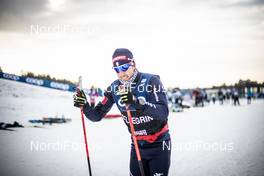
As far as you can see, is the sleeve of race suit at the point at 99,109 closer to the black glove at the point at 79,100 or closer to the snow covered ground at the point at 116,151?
the black glove at the point at 79,100

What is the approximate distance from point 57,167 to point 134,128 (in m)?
3.84

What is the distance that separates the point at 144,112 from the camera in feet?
10.0

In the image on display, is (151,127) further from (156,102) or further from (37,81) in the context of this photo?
(37,81)

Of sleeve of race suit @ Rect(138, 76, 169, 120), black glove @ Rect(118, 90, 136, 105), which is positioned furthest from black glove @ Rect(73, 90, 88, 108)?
sleeve of race suit @ Rect(138, 76, 169, 120)

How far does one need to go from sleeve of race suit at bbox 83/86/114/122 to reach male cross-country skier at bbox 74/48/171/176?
0.33 metres

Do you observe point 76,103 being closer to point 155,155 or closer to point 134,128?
→ point 134,128

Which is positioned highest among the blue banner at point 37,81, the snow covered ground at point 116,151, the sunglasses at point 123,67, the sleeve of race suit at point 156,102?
the sunglasses at point 123,67

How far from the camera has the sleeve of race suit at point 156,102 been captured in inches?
119

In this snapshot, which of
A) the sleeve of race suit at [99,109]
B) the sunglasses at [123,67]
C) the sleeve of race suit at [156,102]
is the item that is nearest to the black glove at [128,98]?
the sleeve of race suit at [156,102]

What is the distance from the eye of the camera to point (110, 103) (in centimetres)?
384

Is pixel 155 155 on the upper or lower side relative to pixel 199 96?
upper

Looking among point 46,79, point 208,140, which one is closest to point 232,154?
point 208,140

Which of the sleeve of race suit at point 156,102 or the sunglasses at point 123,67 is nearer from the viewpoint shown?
the sleeve of race suit at point 156,102

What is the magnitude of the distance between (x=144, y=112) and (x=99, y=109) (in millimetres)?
950
